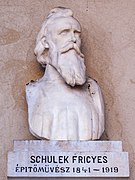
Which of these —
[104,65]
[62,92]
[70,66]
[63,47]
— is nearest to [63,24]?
[63,47]

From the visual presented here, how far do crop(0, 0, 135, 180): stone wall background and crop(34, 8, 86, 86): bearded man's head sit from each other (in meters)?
0.26

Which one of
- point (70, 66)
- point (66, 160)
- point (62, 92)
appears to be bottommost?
point (66, 160)

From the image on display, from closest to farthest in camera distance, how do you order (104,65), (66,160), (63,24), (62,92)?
(66,160) → (62,92) → (63,24) → (104,65)

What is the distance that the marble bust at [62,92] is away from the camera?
2.60 meters

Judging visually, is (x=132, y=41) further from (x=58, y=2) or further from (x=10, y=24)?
A: (x=10, y=24)

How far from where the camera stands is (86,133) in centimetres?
259

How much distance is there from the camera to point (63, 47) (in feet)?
9.05

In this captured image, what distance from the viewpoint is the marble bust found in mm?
2600

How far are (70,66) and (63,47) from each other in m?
0.10

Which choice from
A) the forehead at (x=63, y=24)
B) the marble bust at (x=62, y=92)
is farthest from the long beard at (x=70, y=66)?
the forehead at (x=63, y=24)

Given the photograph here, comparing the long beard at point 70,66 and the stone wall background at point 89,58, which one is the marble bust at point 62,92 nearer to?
the long beard at point 70,66

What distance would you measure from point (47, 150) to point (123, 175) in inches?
13.1

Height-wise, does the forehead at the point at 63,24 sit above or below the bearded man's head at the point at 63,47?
above

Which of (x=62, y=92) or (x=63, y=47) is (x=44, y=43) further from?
(x=62, y=92)
